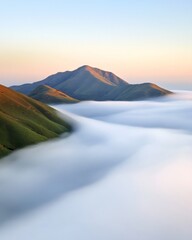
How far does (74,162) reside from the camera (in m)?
136

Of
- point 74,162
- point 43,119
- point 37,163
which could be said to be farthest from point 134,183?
point 43,119

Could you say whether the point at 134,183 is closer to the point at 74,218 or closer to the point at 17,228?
the point at 74,218

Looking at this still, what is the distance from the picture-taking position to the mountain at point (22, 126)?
13538 centimetres

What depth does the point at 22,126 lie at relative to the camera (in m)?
152

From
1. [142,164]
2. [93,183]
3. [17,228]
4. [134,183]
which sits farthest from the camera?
[142,164]

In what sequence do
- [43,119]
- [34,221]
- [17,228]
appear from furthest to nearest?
[43,119] → [34,221] → [17,228]

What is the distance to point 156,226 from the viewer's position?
8156 cm

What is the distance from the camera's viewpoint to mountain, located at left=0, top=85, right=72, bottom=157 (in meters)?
135

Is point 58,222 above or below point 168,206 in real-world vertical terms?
above

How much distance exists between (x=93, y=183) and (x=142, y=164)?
146 feet

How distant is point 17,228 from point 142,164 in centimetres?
8906

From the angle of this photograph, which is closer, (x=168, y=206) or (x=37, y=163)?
(x=168, y=206)

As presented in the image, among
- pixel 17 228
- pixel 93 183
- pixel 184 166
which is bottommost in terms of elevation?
pixel 184 166

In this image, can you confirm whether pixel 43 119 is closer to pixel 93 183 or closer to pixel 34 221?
pixel 93 183
